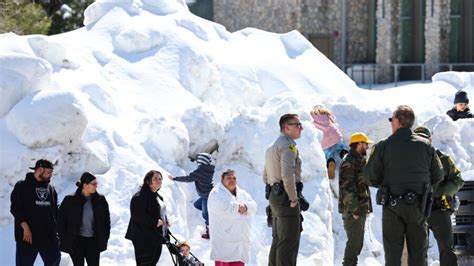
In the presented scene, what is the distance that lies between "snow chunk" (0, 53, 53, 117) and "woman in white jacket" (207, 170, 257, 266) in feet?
11.8

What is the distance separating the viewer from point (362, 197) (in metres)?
12.5

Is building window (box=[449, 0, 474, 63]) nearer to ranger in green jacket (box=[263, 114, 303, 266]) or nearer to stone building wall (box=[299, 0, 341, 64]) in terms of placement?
stone building wall (box=[299, 0, 341, 64])

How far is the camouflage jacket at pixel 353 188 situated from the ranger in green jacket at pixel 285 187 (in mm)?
Result: 656

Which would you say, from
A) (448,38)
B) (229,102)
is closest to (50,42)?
(229,102)

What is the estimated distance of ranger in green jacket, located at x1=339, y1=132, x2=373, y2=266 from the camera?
1245 cm

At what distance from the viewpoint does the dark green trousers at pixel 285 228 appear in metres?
12.0

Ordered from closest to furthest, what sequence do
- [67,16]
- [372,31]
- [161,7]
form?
[161,7] < [67,16] < [372,31]

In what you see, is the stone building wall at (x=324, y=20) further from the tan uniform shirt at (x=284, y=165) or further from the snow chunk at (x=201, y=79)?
the tan uniform shirt at (x=284, y=165)

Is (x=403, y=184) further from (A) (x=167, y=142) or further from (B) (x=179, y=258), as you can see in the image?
(A) (x=167, y=142)

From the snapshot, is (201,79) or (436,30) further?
(436,30)

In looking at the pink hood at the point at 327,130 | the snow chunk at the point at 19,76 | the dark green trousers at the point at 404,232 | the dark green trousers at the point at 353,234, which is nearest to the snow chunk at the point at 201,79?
the pink hood at the point at 327,130

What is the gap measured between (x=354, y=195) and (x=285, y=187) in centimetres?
99

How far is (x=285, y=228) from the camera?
1199cm

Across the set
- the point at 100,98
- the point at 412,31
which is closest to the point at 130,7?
the point at 100,98
